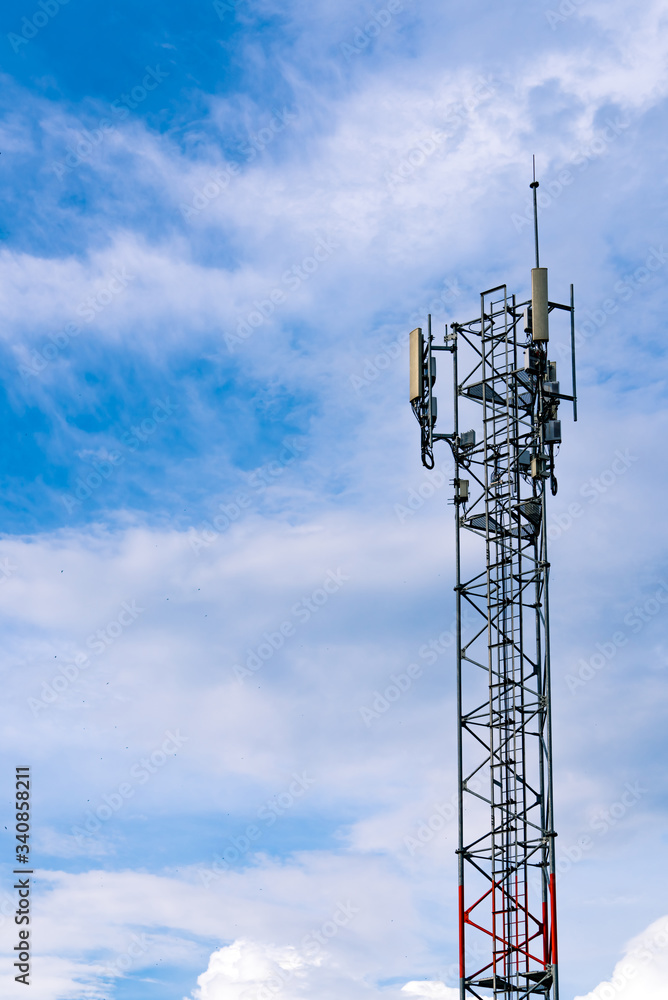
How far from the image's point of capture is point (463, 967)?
184 feet

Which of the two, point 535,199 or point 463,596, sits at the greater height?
point 535,199

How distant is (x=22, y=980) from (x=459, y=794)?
15.4m

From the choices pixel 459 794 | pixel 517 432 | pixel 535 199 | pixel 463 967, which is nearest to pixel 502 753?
pixel 459 794

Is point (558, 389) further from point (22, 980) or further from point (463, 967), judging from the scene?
point (22, 980)

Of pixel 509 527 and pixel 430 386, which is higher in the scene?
pixel 430 386

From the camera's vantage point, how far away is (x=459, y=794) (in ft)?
189

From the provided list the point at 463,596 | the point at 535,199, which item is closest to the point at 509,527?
the point at 463,596

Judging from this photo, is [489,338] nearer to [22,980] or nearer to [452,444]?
[452,444]

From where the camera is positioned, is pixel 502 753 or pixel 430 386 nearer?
pixel 502 753

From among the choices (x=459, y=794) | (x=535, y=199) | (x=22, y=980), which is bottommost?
(x=22, y=980)

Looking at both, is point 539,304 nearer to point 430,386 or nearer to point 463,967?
point 430,386

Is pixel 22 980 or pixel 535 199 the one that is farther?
pixel 535 199

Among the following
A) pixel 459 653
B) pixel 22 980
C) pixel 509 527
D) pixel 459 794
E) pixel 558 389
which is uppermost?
pixel 558 389

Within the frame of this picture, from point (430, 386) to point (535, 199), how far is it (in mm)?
7506
